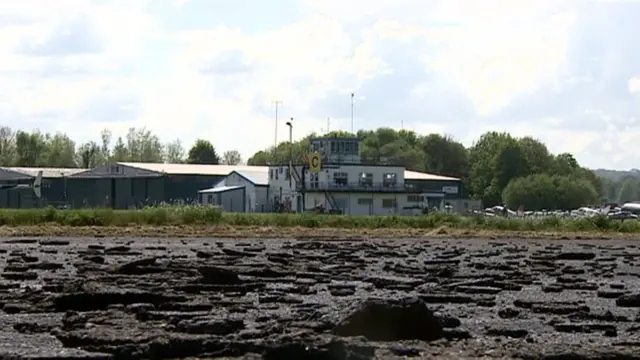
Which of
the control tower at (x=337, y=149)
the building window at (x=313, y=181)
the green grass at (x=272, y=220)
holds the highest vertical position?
the control tower at (x=337, y=149)

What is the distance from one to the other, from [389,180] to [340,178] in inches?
244

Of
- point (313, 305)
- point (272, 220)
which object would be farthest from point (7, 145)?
point (313, 305)

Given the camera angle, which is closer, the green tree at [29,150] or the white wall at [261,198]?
the white wall at [261,198]

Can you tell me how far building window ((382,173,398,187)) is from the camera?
121125 mm

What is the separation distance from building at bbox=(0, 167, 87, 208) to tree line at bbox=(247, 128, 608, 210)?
29202 millimetres

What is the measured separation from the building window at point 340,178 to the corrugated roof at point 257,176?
35.7 feet

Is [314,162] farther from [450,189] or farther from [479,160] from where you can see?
[479,160]

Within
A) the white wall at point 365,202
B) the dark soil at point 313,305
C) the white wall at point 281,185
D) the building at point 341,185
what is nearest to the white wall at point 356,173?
the building at point 341,185

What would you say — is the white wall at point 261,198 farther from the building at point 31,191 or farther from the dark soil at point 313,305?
the dark soil at point 313,305

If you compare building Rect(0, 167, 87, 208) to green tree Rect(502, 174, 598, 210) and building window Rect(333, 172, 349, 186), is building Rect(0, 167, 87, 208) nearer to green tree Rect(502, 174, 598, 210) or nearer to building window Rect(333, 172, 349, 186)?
building window Rect(333, 172, 349, 186)

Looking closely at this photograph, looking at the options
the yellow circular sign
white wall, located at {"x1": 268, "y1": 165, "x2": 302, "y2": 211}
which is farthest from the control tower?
the yellow circular sign

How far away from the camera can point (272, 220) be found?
66.4 m

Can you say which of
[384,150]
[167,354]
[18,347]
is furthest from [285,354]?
[384,150]

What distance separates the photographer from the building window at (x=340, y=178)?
117625mm
